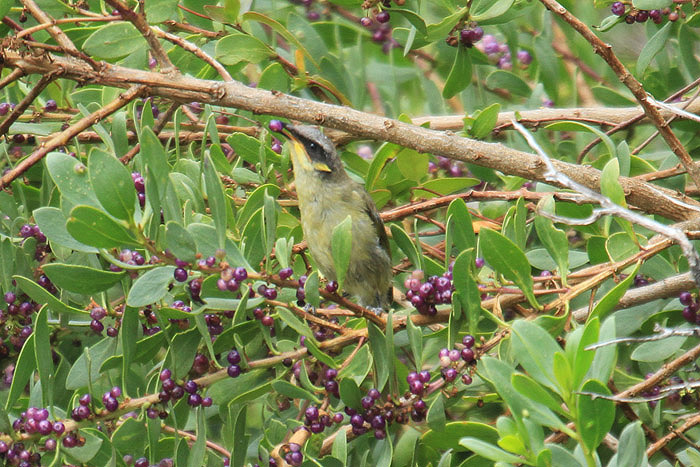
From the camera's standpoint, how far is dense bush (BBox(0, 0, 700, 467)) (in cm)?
238

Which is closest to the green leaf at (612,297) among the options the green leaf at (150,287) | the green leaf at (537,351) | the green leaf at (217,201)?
the green leaf at (537,351)

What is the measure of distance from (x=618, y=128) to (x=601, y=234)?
69 cm

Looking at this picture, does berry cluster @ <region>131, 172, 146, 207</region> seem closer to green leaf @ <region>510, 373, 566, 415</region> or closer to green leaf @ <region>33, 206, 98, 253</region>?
green leaf @ <region>33, 206, 98, 253</region>

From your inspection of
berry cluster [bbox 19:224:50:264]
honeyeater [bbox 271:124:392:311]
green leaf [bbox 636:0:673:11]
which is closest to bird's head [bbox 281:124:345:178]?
honeyeater [bbox 271:124:392:311]

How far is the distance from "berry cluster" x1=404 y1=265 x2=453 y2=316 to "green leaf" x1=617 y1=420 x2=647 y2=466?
851 mm

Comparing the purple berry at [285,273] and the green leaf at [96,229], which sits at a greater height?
the green leaf at [96,229]

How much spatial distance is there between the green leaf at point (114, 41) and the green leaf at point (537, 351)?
196 cm

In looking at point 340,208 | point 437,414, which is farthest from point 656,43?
point 437,414

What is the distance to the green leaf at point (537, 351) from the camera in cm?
208

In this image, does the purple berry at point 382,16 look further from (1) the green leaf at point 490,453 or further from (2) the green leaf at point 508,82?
(1) the green leaf at point 490,453

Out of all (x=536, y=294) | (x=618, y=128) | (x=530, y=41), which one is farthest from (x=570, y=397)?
(x=530, y=41)

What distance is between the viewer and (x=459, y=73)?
3820mm

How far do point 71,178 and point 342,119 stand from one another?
1007 mm

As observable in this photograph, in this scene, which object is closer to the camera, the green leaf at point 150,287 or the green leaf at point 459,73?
the green leaf at point 150,287
